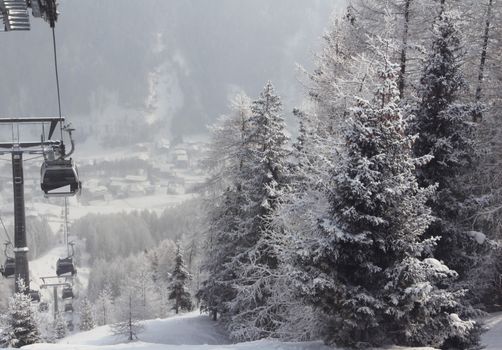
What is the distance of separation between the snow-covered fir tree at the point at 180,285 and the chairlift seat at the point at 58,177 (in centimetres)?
2837

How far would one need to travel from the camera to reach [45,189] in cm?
959

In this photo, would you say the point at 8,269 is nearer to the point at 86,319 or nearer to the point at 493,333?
the point at 493,333

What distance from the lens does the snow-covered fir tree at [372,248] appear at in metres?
8.14

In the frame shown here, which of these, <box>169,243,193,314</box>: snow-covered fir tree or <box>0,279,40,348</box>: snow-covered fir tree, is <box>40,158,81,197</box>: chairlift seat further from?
<box>169,243,193,314</box>: snow-covered fir tree

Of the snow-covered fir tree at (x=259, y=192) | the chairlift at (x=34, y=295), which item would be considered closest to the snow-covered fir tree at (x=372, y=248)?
the snow-covered fir tree at (x=259, y=192)

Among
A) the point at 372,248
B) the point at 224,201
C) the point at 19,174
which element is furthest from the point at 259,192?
the point at 372,248

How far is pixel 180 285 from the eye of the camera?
1560 inches

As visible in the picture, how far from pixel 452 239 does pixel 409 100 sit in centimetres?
324

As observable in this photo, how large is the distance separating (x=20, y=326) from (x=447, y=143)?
15044 mm

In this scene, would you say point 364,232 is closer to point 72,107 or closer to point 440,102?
point 440,102

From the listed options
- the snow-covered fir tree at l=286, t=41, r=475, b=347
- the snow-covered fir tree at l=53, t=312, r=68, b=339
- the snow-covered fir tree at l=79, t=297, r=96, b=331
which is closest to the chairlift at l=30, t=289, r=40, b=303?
the snow-covered fir tree at l=286, t=41, r=475, b=347

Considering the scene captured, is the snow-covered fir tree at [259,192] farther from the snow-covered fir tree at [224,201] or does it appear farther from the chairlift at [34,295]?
the chairlift at [34,295]

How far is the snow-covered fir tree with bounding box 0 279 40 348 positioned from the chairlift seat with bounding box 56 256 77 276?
73.0 inches

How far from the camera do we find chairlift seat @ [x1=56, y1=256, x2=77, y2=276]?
1927 cm
